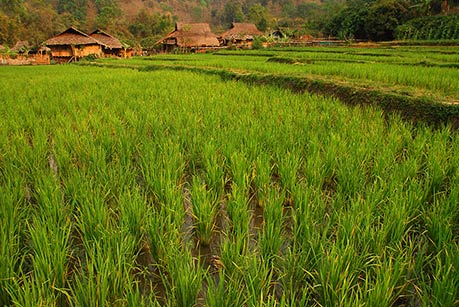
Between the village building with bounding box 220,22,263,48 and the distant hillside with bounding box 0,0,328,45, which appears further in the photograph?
the distant hillside with bounding box 0,0,328,45

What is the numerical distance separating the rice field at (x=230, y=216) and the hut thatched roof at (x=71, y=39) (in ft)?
84.4

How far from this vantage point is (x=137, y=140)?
362 cm

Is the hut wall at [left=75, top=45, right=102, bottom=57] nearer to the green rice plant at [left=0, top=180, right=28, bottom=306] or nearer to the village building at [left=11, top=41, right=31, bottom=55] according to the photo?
the village building at [left=11, top=41, right=31, bottom=55]

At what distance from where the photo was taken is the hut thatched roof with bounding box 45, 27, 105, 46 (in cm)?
2644

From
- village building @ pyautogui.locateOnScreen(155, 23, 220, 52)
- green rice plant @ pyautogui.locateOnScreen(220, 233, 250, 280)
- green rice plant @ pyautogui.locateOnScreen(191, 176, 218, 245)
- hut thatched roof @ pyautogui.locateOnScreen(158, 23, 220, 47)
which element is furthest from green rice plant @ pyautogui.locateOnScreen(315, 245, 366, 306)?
hut thatched roof @ pyautogui.locateOnScreen(158, 23, 220, 47)

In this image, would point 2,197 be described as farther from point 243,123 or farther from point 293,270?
point 243,123

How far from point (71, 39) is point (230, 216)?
29601mm

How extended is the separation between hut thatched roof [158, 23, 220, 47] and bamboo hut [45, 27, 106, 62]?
10.3 m

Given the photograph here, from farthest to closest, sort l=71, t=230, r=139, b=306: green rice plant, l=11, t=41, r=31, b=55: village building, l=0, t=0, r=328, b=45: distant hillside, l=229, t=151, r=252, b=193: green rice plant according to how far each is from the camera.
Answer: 1. l=0, t=0, r=328, b=45: distant hillside
2. l=11, t=41, r=31, b=55: village building
3. l=229, t=151, r=252, b=193: green rice plant
4. l=71, t=230, r=139, b=306: green rice plant

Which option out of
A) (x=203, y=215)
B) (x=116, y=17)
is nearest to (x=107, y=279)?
(x=203, y=215)

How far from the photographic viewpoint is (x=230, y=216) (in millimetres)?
2180

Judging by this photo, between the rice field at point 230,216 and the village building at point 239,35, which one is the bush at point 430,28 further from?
the rice field at point 230,216

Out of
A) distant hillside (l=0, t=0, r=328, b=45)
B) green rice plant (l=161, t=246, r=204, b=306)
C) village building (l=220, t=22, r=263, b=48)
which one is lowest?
green rice plant (l=161, t=246, r=204, b=306)

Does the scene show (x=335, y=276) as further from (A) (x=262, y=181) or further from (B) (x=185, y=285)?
(A) (x=262, y=181)
